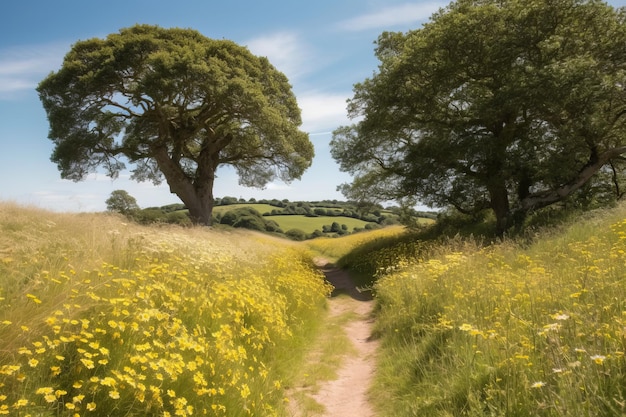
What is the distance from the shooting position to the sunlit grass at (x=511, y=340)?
9.18 feet

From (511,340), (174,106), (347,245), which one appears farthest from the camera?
(347,245)

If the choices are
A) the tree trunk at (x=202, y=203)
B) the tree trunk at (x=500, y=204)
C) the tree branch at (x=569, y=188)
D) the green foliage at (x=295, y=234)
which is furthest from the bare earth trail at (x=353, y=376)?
the green foliage at (x=295, y=234)

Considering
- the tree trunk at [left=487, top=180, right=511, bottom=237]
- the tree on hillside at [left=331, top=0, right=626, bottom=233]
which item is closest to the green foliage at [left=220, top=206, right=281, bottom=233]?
the tree on hillside at [left=331, top=0, right=626, bottom=233]

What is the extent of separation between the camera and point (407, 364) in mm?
5332

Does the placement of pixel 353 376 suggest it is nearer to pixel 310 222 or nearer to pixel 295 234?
pixel 295 234

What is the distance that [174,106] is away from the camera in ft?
67.3

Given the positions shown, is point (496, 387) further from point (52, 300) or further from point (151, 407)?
point (52, 300)

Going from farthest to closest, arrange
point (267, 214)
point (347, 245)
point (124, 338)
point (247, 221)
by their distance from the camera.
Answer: point (267, 214) → point (247, 221) → point (347, 245) → point (124, 338)

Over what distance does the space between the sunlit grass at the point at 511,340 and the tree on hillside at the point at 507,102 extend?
22.8 ft

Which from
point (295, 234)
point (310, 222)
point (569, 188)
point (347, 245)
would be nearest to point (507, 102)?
point (569, 188)

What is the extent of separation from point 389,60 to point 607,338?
53.4ft

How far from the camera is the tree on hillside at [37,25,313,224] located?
59.4 feet

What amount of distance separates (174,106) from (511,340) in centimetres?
2064

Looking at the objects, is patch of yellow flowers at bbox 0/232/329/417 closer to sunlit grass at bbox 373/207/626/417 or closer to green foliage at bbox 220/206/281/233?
sunlit grass at bbox 373/207/626/417
